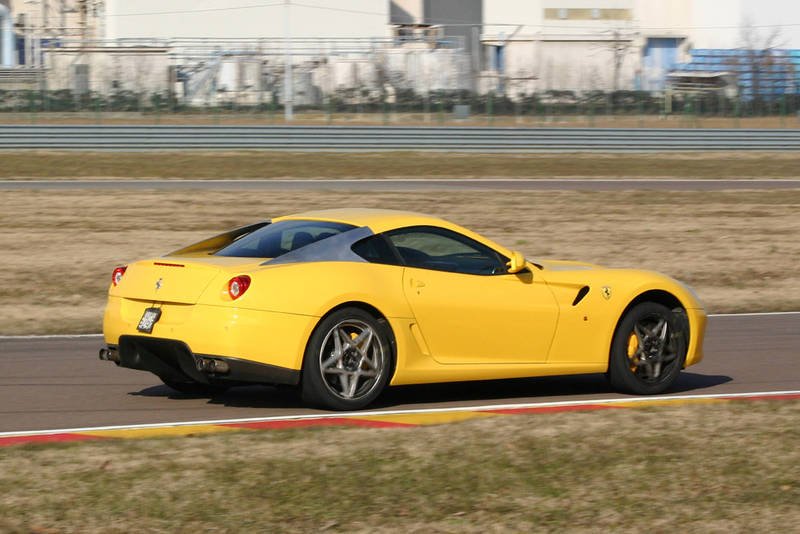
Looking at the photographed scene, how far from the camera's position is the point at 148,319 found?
26.2ft

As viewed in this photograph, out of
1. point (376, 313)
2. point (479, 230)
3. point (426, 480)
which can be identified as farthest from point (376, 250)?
point (479, 230)

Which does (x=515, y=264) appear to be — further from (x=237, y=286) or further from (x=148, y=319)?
(x=148, y=319)

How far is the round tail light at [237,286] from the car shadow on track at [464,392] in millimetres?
1007

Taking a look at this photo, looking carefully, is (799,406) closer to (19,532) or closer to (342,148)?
(19,532)

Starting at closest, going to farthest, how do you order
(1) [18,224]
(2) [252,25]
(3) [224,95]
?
1. (1) [18,224]
2. (3) [224,95]
3. (2) [252,25]

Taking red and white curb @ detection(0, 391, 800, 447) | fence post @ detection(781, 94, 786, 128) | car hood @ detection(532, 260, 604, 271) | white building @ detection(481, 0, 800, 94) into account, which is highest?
white building @ detection(481, 0, 800, 94)

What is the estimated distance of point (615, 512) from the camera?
5.79 meters

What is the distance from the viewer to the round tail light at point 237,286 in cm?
768

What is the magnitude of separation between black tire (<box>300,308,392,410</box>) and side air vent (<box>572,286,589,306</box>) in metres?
1.50

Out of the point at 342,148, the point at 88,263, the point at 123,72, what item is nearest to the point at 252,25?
the point at 123,72

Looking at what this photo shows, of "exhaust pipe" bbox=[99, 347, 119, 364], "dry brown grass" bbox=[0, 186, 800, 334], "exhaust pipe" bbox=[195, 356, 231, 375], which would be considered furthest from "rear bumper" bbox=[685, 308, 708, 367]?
"dry brown grass" bbox=[0, 186, 800, 334]

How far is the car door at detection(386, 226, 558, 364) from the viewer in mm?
8344

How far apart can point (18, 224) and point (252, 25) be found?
44.7 m

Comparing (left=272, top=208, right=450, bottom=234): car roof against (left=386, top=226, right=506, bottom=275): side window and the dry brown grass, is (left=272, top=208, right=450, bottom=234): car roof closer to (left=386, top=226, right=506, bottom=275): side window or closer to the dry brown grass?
(left=386, top=226, right=506, bottom=275): side window
